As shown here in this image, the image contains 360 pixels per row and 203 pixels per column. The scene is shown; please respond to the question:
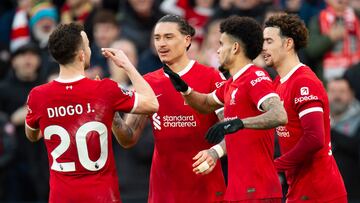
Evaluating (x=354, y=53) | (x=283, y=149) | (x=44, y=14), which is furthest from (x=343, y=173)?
(x=44, y=14)

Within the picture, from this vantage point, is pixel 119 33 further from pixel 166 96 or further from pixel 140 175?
pixel 166 96

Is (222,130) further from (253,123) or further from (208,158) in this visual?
(208,158)

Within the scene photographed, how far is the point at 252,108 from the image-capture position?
1001 centimetres

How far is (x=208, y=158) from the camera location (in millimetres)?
9844

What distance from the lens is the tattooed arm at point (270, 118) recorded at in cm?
955

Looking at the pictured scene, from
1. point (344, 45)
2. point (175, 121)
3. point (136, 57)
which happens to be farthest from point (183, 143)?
point (344, 45)

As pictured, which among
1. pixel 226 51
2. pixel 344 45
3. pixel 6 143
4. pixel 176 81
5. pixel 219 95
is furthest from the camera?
pixel 344 45

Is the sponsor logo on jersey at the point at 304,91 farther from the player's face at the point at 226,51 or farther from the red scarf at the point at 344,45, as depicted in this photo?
the red scarf at the point at 344,45

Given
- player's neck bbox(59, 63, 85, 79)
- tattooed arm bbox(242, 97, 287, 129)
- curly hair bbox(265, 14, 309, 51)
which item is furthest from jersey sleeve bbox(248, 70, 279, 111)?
player's neck bbox(59, 63, 85, 79)

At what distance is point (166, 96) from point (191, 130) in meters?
0.43

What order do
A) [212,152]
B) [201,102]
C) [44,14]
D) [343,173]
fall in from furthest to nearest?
[44,14] → [343,173] → [201,102] → [212,152]

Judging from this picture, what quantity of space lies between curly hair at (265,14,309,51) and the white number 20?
2.03 meters

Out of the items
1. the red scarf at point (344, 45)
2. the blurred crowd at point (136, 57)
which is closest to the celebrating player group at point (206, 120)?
the blurred crowd at point (136, 57)

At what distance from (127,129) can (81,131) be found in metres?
0.96
